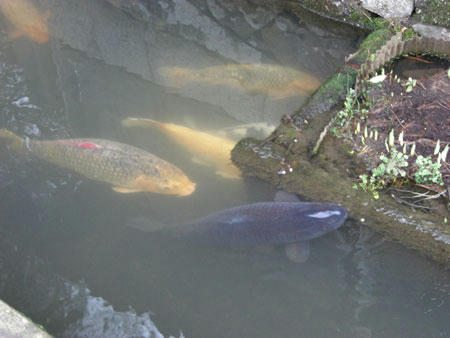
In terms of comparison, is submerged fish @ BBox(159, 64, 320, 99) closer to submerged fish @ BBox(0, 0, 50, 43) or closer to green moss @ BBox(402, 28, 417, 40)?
green moss @ BBox(402, 28, 417, 40)

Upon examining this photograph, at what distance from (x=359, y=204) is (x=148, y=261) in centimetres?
190

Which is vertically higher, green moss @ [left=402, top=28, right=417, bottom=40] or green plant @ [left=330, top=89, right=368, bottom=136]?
green moss @ [left=402, top=28, right=417, bottom=40]

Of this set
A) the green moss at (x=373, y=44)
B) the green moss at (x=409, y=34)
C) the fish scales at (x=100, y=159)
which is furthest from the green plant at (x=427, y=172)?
the green moss at (x=409, y=34)

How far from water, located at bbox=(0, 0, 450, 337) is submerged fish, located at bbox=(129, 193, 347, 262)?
0.12 meters

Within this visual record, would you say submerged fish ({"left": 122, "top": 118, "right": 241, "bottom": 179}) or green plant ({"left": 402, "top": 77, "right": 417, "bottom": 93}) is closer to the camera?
green plant ({"left": 402, "top": 77, "right": 417, "bottom": 93})

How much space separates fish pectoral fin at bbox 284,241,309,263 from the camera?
3.36 metres

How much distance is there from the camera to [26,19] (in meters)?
6.35

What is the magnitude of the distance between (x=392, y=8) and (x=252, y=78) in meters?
2.41

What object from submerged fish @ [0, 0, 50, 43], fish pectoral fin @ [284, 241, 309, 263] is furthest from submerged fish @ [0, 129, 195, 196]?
submerged fish @ [0, 0, 50, 43]

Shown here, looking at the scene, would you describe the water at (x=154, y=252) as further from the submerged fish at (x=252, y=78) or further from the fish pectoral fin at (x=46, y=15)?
the fish pectoral fin at (x=46, y=15)

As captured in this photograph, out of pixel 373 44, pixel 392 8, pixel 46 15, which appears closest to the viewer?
pixel 373 44

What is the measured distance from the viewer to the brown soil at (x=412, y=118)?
3.68 meters

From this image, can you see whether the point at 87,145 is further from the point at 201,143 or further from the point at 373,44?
the point at 373,44

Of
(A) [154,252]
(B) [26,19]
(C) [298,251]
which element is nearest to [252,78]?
(C) [298,251]
